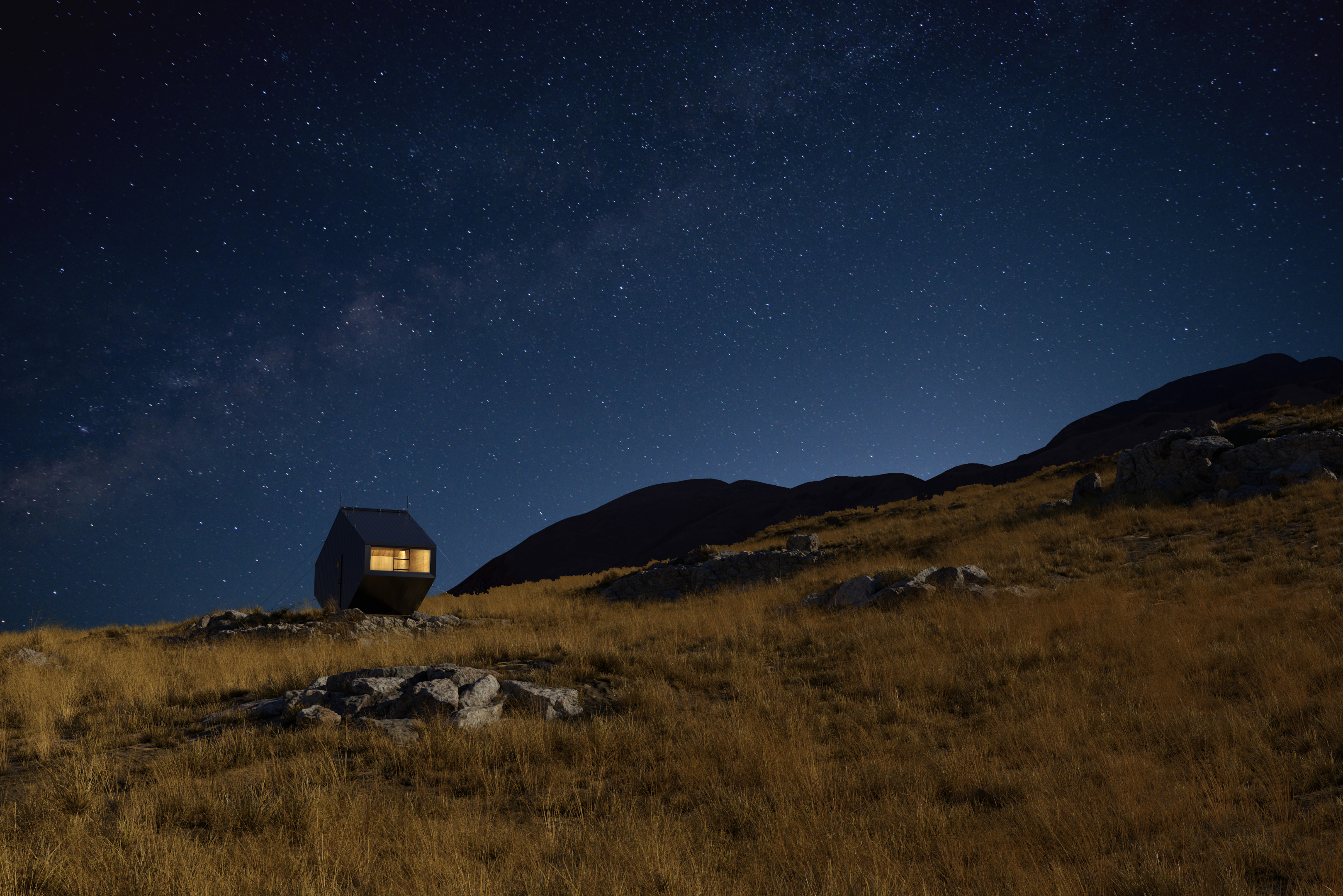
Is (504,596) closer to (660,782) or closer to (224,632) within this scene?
(224,632)

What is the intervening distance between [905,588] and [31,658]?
1740 cm

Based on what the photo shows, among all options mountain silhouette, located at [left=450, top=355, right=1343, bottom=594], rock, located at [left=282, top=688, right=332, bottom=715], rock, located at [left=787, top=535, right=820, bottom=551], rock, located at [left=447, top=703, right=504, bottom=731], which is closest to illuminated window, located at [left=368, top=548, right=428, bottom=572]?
rock, located at [left=787, top=535, right=820, bottom=551]

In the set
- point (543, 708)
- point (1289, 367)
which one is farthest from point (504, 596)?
point (1289, 367)

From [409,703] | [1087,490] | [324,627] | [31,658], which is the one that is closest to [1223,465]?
[1087,490]

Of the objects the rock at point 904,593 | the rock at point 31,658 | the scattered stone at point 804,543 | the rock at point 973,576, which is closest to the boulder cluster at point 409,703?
the rock at point 31,658

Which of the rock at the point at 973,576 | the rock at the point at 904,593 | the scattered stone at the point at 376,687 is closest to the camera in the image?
the scattered stone at the point at 376,687

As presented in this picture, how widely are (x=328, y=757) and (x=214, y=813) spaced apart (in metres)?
1.26

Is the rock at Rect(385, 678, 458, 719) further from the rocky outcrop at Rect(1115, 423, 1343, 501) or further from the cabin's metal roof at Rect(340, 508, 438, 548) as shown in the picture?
the rocky outcrop at Rect(1115, 423, 1343, 501)

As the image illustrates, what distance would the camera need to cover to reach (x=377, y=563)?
2169 centimetres

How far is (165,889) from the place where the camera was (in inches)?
153

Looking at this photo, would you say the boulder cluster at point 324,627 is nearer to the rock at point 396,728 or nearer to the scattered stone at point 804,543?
the rock at point 396,728

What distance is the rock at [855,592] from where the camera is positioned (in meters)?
14.5

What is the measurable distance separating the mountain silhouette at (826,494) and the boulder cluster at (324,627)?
58059 millimetres

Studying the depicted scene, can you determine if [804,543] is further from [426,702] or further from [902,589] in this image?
[426,702]
